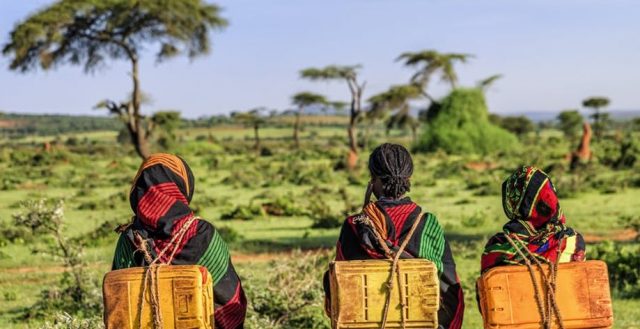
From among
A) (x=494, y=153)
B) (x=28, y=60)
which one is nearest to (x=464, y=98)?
(x=494, y=153)

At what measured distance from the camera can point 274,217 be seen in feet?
48.4

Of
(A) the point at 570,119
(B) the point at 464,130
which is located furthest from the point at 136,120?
(A) the point at 570,119

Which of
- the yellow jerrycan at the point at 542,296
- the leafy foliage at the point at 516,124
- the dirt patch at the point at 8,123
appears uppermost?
the dirt patch at the point at 8,123

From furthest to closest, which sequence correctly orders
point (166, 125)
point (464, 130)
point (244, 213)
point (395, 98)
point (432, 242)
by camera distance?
point (166, 125)
point (395, 98)
point (464, 130)
point (244, 213)
point (432, 242)

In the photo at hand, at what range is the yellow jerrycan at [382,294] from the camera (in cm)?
344

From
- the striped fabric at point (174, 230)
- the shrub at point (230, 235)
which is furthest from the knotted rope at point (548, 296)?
the shrub at point (230, 235)

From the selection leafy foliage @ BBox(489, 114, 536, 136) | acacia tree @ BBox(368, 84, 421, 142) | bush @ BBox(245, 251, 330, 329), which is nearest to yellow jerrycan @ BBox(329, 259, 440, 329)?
bush @ BBox(245, 251, 330, 329)

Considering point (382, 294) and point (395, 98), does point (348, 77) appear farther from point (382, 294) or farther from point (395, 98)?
point (382, 294)

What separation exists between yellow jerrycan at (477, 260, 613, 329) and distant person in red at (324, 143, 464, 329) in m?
0.19

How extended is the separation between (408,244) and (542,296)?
60 centimetres

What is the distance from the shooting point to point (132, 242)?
377cm

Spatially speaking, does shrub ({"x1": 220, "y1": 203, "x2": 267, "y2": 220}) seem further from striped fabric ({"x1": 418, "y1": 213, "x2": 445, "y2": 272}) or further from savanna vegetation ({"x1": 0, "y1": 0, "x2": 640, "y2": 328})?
striped fabric ({"x1": 418, "y1": 213, "x2": 445, "y2": 272})

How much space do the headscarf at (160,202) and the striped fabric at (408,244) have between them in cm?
70

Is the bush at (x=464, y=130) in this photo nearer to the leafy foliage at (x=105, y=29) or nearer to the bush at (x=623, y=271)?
the leafy foliage at (x=105, y=29)
